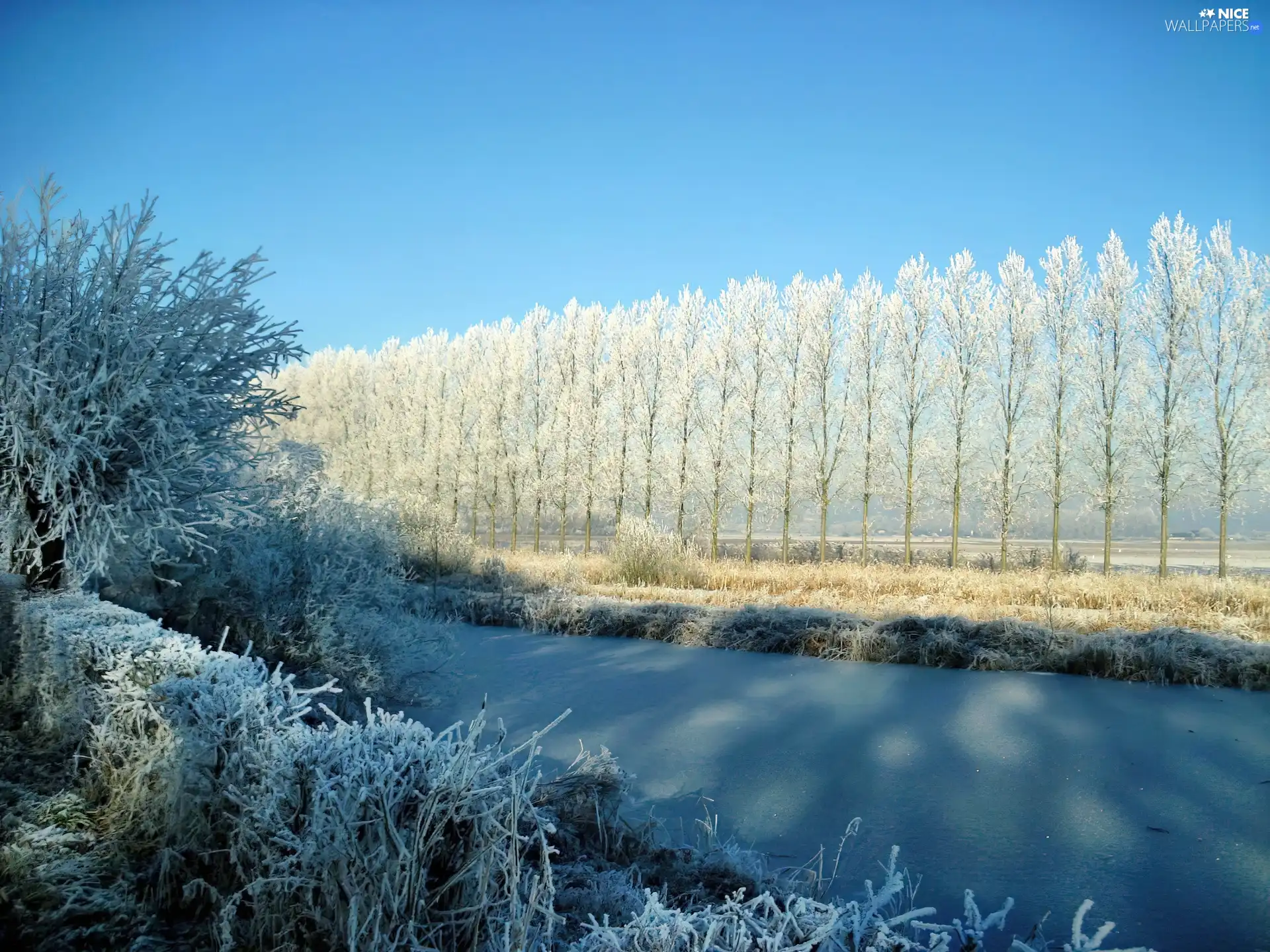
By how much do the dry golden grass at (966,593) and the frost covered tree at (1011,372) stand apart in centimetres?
499

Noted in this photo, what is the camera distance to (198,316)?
5.03m

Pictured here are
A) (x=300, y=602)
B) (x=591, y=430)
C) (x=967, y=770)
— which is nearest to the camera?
(x=967, y=770)

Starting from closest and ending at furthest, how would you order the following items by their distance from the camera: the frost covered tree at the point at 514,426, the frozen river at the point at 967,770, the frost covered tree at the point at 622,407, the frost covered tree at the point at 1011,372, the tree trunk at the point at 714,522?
1. the frozen river at the point at 967,770
2. the frost covered tree at the point at 1011,372
3. the tree trunk at the point at 714,522
4. the frost covered tree at the point at 622,407
5. the frost covered tree at the point at 514,426

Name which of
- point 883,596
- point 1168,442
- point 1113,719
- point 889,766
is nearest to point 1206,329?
point 1168,442

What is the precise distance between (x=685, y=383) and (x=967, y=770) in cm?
1730

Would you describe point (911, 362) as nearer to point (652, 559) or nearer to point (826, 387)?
point (826, 387)

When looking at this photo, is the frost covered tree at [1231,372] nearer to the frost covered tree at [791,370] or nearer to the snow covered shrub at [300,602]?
the frost covered tree at [791,370]

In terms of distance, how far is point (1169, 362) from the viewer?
53.0ft

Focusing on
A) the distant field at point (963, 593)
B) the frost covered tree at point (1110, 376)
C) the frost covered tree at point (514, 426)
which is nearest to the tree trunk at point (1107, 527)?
the frost covered tree at point (1110, 376)

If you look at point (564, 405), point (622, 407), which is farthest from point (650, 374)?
point (564, 405)

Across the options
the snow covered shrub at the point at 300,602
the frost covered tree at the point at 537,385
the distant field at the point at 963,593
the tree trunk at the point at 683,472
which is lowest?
the distant field at the point at 963,593

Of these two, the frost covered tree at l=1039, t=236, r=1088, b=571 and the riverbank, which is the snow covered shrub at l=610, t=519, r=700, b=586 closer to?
the riverbank

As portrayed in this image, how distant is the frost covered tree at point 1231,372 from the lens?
14.7 meters

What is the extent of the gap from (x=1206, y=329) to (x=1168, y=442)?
7.79ft
